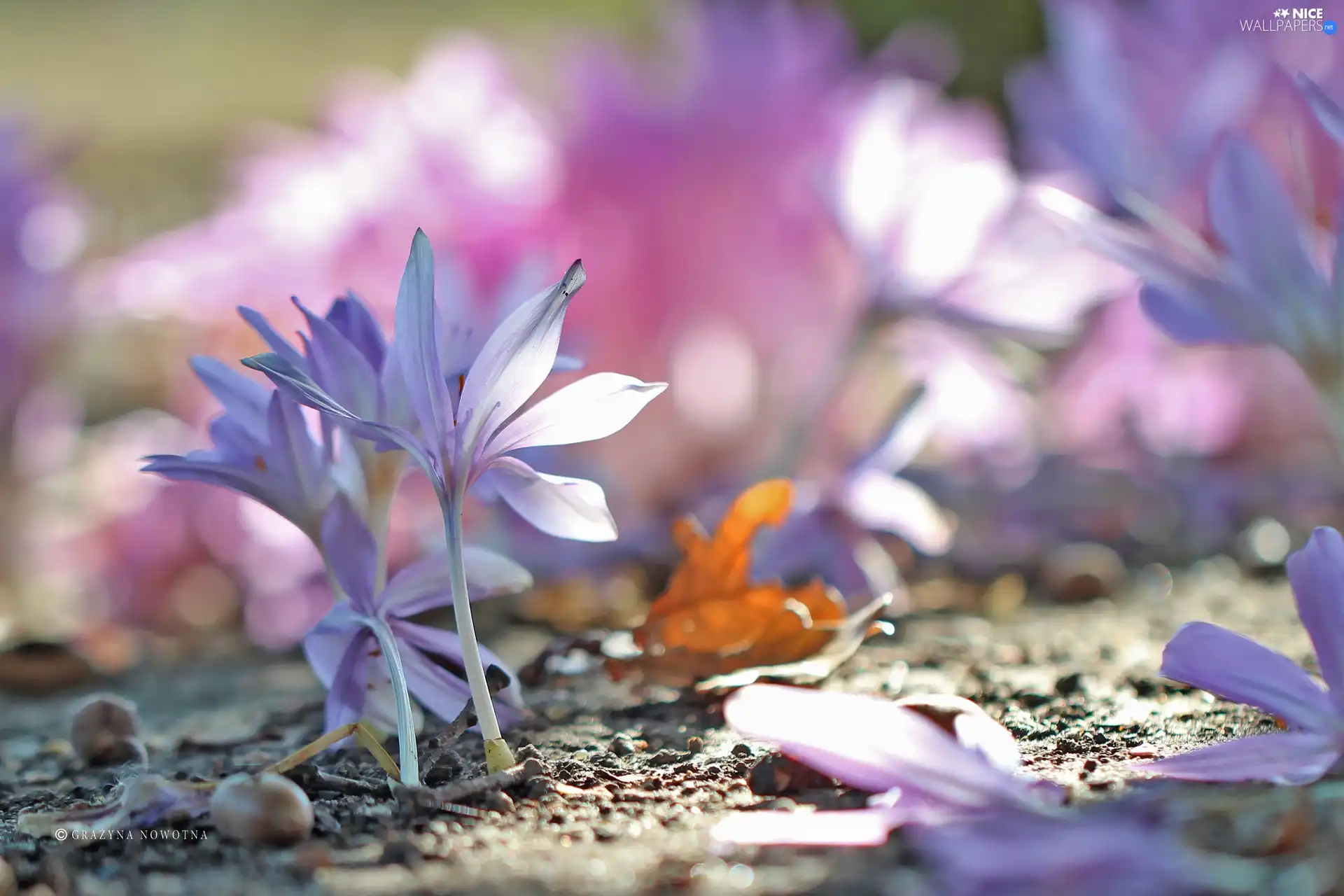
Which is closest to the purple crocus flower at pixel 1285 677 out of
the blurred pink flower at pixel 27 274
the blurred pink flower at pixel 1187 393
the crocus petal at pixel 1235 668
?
the crocus petal at pixel 1235 668

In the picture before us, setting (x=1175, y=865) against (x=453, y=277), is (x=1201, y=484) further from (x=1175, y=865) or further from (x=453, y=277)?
(x=1175, y=865)

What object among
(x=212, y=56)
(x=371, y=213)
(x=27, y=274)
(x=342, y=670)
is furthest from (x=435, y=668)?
(x=212, y=56)

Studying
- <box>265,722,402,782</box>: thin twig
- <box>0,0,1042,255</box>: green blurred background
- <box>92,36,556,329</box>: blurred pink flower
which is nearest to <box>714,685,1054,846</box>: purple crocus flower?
<box>265,722,402,782</box>: thin twig

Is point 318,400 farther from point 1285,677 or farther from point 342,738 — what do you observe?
point 1285,677

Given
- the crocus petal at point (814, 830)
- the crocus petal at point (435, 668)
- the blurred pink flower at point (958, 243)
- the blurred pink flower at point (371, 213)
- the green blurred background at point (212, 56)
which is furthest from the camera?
the green blurred background at point (212, 56)

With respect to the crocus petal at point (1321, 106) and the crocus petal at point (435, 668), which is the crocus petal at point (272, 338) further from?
the crocus petal at point (1321, 106)

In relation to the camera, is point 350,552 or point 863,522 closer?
point 350,552

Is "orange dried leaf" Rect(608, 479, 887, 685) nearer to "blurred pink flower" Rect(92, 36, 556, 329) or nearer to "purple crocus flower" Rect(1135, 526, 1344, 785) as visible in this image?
"purple crocus flower" Rect(1135, 526, 1344, 785)
